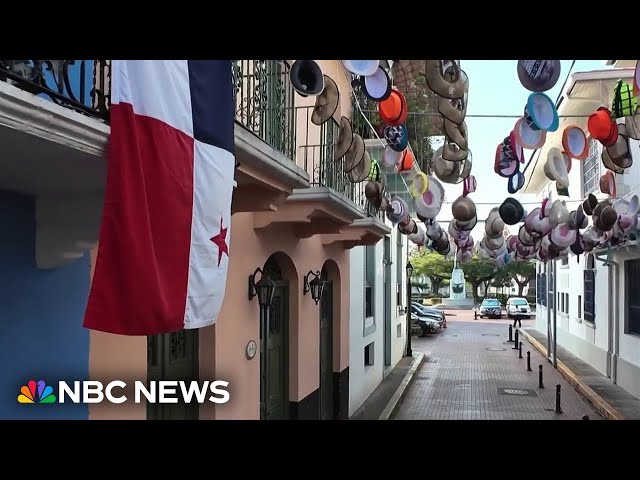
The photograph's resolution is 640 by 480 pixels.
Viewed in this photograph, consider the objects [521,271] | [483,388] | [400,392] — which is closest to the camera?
[400,392]

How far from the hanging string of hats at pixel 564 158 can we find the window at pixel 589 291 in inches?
227

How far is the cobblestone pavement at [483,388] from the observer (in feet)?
47.4

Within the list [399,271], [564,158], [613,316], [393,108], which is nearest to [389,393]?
[613,316]

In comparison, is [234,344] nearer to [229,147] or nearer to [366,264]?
[229,147]

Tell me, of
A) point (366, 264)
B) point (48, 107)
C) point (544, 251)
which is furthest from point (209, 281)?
point (544, 251)

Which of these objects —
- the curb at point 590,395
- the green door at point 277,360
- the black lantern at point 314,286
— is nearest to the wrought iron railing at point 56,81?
the green door at point 277,360

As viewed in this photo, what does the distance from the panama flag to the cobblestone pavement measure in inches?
422

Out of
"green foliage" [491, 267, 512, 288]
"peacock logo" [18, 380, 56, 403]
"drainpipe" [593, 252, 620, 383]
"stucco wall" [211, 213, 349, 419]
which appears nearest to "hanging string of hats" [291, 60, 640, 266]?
"stucco wall" [211, 213, 349, 419]

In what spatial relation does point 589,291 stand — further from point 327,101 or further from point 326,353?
point 327,101

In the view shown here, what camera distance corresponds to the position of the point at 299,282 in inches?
368

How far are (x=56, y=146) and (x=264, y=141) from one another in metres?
2.88

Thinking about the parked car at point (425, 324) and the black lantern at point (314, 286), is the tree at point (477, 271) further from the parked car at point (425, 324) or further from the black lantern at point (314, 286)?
the black lantern at point (314, 286)

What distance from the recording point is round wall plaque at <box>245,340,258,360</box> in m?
7.22

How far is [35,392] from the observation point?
3965 mm
